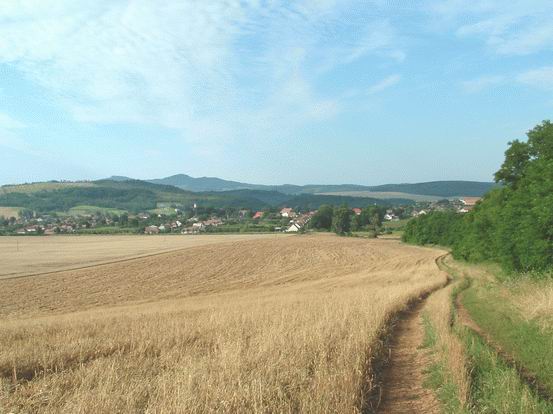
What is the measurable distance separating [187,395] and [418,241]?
313ft

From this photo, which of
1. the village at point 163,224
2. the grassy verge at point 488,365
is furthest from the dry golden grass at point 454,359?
the village at point 163,224

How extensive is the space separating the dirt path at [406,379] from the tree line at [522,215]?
1905 centimetres

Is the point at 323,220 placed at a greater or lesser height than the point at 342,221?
lesser

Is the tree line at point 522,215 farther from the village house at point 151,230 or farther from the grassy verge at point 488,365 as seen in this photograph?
the village house at point 151,230

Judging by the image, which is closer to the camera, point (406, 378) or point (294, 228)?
point (406, 378)

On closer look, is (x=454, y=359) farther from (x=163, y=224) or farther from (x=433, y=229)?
(x=163, y=224)

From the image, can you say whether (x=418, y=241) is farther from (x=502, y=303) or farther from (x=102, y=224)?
(x=102, y=224)

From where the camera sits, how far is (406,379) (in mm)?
7543

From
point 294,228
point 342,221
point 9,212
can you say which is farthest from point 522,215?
point 9,212

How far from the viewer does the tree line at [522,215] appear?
2702 centimetres

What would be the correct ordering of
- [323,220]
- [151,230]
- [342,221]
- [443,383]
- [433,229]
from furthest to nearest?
[151,230] → [323,220] → [342,221] → [433,229] → [443,383]

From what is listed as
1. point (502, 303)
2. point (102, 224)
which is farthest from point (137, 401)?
point (102, 224)

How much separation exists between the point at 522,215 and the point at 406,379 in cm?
2851

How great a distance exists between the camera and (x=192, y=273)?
51.0 meters
